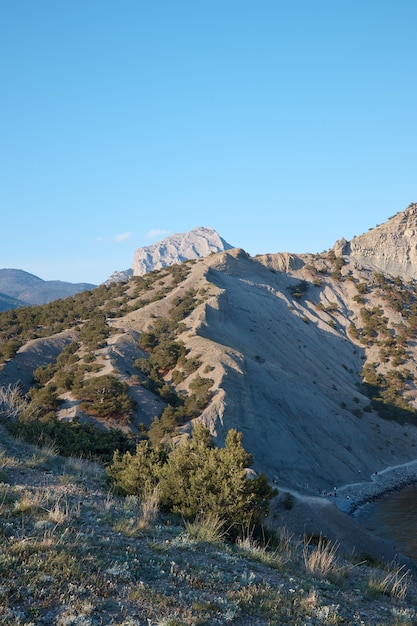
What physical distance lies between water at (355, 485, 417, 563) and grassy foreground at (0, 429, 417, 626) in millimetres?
24314

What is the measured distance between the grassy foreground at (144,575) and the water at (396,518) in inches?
957

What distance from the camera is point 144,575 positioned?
23.0 ft

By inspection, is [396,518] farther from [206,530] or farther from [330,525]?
[206,530]

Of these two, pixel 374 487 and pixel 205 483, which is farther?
pixel 374 487

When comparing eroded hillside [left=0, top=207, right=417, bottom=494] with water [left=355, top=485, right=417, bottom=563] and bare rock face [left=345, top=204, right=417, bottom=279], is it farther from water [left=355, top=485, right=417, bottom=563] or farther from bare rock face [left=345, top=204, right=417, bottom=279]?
bare rock face [left=345, top=204, right=417, bottom=279]

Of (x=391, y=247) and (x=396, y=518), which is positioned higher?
(x=391, y=247)

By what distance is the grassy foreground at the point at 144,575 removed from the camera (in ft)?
19.0

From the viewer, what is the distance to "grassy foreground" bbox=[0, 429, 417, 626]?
579 cm

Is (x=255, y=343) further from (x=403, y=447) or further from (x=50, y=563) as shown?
(x=50, y=563)

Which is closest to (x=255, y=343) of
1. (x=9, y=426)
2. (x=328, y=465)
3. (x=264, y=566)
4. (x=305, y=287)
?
(x=328, y=465)

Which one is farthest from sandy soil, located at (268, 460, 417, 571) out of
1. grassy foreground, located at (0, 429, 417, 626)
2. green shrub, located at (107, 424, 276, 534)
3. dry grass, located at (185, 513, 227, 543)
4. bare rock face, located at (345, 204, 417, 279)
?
bare rock face, located at (345, 204, 417, 279)

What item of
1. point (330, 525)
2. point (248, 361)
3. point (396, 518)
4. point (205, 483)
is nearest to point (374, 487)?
point (396, 518)

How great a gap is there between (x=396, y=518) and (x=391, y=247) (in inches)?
2865

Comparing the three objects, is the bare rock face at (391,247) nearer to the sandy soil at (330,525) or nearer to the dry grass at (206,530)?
the sandy soil at (330,525)
